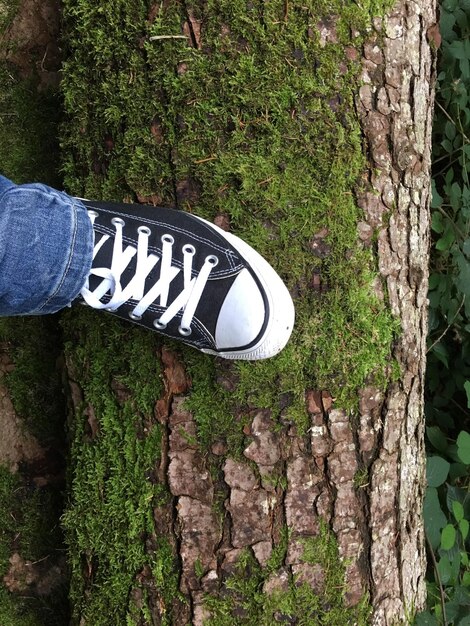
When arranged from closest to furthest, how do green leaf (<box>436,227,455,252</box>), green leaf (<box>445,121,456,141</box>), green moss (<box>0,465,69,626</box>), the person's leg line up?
the person's leg < green moss (<box>0,465,69,626</box>) < green leaf (<box>436,227,455,252</box>) < green leaf (<box>445,121,456,141</box>)

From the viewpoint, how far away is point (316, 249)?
183 cm

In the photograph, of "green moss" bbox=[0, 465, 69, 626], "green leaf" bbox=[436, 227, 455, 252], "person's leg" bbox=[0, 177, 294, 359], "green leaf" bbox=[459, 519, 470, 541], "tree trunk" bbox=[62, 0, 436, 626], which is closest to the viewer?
"person's leg" bbox=[0, 177, 294, 359]

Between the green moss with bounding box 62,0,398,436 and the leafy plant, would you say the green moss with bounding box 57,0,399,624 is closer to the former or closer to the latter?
the green moss with bounding box 62,0,398,436

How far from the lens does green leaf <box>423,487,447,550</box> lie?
2.26m

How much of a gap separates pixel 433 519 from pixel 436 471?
178mm

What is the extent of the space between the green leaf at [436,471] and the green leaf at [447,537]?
6.4 inches

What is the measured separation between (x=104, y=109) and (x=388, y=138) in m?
0.89

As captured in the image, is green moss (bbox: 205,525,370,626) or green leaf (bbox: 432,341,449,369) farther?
green leaf (bbox: 432,341,449,369)

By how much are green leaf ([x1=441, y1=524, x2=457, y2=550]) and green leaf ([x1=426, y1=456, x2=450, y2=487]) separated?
0.16 m

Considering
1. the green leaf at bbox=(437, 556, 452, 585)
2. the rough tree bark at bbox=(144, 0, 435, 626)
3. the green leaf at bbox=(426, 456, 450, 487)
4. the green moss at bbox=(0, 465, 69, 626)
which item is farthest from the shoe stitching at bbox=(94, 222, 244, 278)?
the green leaf at bbox=(437, 556, 452, 585)

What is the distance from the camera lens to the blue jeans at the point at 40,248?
1.56 meters

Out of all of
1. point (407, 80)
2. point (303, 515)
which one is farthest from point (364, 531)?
point (407, 80)

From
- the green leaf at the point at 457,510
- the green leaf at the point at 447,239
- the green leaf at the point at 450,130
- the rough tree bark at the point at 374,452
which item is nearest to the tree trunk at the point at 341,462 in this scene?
the rough tree bark at the point at 374,452

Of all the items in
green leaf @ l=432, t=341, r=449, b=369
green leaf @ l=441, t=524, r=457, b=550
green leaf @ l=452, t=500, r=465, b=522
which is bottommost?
green leaf @ l=441, t=524, r=457, b=550
